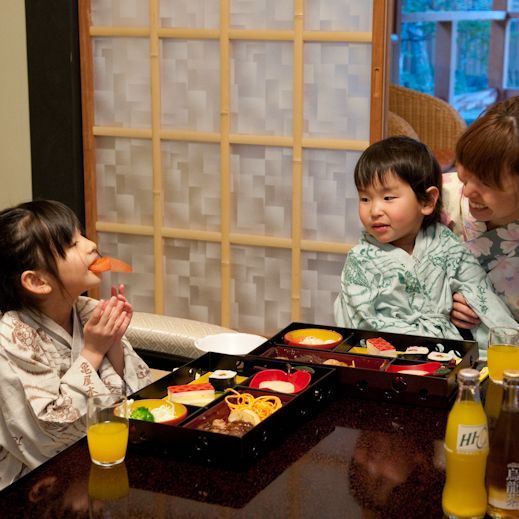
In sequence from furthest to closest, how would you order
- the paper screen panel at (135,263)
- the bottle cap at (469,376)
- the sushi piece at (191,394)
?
the paper screen panel at (135,263)
the sushi piece at (191,394)
the bottle cap at (469,376)

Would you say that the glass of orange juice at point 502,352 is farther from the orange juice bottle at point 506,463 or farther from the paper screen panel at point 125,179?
the paper screen panel at point 125,179

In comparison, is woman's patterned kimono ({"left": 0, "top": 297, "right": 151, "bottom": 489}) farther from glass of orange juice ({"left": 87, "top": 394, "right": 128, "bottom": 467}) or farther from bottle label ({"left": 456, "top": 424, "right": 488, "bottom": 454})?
bottle label ({"left": 456, "top": 424, "right": 488, "bottom": 454})

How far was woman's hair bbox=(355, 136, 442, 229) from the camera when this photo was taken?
7.42 feet

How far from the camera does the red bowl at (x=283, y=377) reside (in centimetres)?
176

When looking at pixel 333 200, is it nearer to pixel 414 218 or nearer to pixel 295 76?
pixel 295 76

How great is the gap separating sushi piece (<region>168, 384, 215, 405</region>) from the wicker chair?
12.6 feet

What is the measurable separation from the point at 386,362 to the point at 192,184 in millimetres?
2037

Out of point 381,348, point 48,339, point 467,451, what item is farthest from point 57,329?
point 467,451

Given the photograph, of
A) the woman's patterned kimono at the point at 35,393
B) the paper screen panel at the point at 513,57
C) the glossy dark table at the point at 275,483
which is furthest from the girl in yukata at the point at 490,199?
the paper screen panel at the point at 513,57

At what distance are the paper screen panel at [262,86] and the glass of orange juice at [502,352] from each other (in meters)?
1.97

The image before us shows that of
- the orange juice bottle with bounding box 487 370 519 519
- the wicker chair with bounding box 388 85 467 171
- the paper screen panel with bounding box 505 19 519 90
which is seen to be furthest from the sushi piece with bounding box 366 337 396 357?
the paper screen panel with bounding box 505 19 519 90

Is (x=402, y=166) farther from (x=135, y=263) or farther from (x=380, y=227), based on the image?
(x=135, y=263)

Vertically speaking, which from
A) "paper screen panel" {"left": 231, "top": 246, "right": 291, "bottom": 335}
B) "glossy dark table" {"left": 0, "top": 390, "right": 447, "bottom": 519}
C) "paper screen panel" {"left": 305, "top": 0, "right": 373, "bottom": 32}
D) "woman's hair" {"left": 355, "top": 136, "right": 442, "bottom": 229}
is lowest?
"paper screen panel" {"left": 231, "top": 246, "right": 291, "bottom": 335}

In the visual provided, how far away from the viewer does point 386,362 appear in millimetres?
1859
